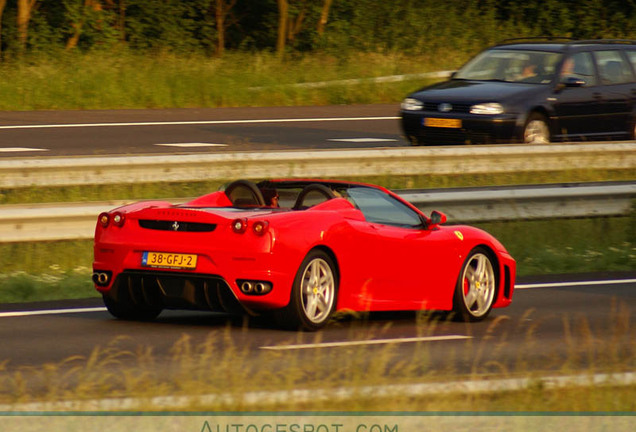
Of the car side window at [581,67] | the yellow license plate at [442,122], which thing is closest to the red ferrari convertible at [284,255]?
the yellow license plate at [442,122]

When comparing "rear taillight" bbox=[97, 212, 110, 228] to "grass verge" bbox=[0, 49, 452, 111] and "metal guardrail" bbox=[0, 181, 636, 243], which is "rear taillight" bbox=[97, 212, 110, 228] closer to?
"metal guardrail" bbox=[0, 181, 636, 243]

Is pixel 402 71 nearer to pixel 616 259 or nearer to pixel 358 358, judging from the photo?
pixel 616 259

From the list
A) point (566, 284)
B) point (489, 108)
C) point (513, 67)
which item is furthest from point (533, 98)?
point (566, 284)

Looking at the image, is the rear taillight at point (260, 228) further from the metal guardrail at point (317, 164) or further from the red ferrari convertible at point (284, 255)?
the metal guardrail at point (317, 164)

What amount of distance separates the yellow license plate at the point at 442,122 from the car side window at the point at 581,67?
2.08 m

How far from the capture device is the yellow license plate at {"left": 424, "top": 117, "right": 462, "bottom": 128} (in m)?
18.9

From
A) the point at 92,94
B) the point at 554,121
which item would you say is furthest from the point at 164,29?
the point at 554,121

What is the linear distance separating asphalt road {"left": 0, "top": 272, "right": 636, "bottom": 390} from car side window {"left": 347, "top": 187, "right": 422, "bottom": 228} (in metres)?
0.73

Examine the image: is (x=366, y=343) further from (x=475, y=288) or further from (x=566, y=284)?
(x=566, y=284)

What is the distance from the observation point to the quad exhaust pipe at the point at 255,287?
9.11 metres

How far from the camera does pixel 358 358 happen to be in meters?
7.89

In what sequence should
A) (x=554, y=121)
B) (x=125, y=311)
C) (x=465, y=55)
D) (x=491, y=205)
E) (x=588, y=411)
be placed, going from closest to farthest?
1. (x=588, y=411)
2. (x=125, y=311)
3. (x=491, y=205)
4. (x=554, y=121)
5. (x=465, y=55)

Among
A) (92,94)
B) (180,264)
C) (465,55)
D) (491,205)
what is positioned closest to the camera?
(180,264)

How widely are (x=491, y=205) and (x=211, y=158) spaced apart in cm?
308
